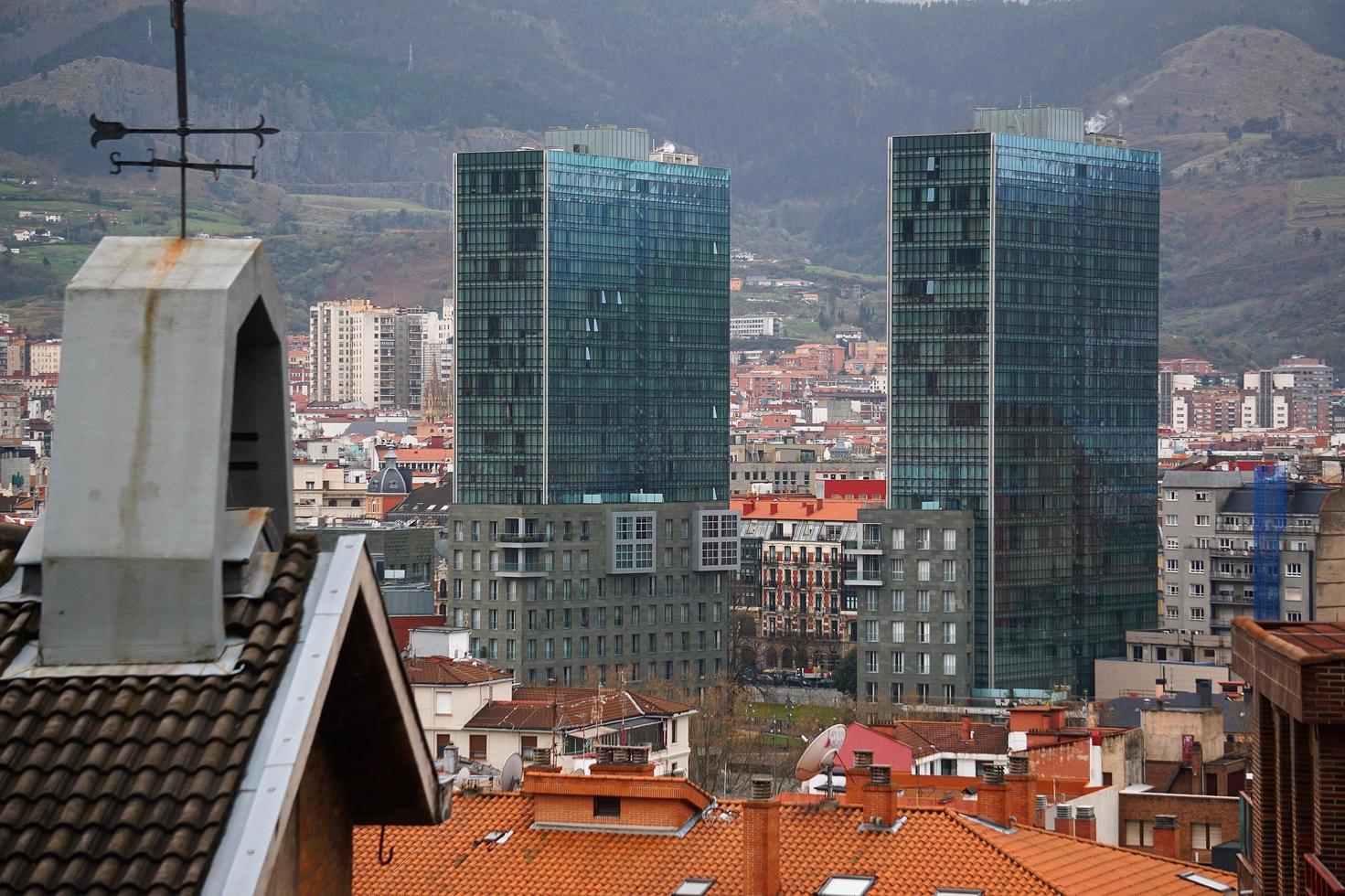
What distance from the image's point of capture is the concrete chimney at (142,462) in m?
8.44

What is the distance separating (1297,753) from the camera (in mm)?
13812

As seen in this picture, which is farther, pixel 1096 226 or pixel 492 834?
pixel 1096 226

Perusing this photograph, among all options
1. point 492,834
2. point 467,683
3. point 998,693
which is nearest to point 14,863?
point 492,834

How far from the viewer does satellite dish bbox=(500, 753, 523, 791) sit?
134 feet

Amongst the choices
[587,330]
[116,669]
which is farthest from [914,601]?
[116,669]

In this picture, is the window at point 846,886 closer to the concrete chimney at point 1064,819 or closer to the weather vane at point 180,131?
the concrete chimney at point 1064,819

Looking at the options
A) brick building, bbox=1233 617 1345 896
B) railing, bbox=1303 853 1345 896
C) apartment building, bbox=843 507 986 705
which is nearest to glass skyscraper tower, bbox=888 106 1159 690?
apartment building, bbox=843 507 986 705

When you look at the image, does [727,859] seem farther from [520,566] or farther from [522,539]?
[522,539]

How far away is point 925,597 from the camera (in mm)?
126375

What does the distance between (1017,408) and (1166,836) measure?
8306 cm

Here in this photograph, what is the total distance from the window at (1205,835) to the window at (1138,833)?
3.08 ft

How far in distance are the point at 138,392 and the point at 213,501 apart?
44 cm

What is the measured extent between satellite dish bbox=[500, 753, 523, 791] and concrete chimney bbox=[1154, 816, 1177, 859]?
12.0 metres

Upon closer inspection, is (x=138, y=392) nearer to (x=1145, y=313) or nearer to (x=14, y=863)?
(x=14, y=863)
